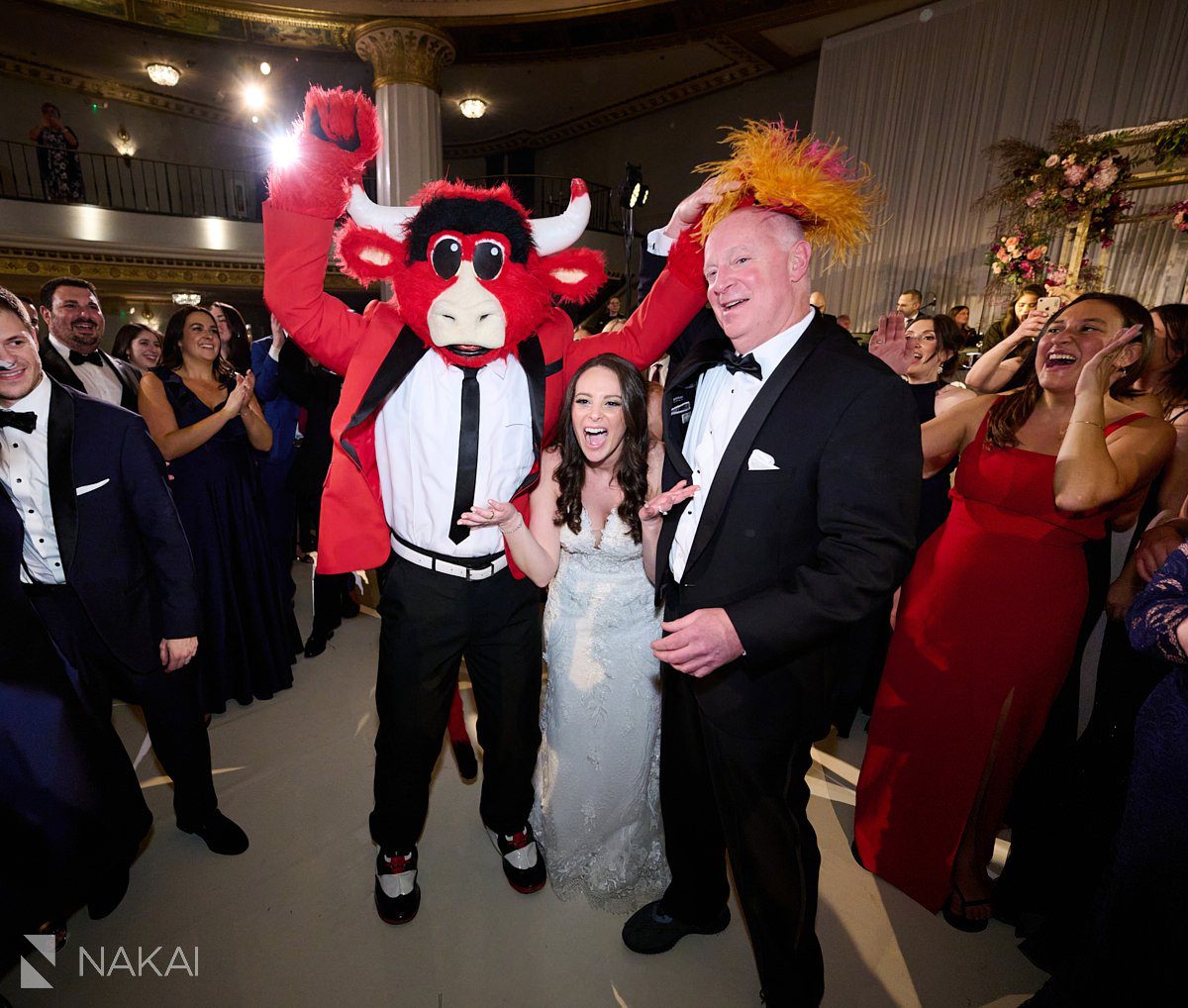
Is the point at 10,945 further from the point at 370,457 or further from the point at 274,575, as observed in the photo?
the point at 274,575

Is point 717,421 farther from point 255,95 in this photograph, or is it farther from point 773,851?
point 255,95

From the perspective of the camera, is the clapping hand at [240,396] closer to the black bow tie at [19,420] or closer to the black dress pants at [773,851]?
the black bow tie at [19,420]

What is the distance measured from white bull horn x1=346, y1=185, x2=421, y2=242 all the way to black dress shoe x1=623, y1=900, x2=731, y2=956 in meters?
2.04

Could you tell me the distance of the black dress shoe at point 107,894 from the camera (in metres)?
1.83

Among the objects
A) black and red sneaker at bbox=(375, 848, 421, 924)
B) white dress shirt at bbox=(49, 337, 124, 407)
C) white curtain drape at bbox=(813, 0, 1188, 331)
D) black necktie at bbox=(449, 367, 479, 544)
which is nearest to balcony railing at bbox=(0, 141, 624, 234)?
white curtain drape at bbox=(813, 0, 1188, 331)

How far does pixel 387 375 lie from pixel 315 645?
90.3 inches

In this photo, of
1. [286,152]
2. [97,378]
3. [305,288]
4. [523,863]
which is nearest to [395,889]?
[523,863]

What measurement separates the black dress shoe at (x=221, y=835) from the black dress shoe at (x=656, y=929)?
1.31m

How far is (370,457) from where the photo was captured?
175 centimetres

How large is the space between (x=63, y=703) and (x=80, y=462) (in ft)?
1.94

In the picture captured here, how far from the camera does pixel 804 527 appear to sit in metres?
1.26

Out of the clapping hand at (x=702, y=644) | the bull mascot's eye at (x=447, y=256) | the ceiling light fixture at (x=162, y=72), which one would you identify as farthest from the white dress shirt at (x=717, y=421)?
the ceiling light fixture at (x=162, y=72)

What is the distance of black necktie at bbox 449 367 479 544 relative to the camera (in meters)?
1.64

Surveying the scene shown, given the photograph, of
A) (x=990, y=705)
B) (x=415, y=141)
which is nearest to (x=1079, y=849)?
(x=990, y=705)
